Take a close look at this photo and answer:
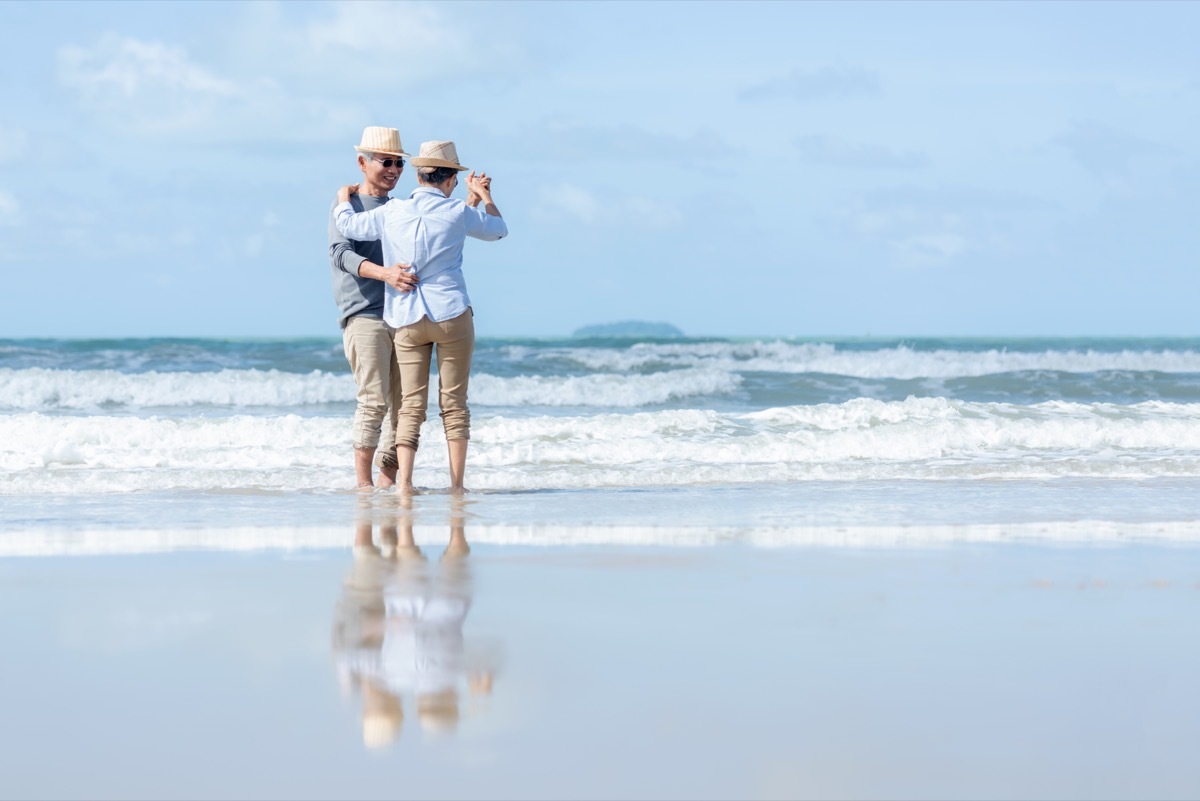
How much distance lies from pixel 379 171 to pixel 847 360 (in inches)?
830

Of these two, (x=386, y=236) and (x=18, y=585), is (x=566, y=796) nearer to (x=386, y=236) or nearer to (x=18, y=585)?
(x=18, y=585)

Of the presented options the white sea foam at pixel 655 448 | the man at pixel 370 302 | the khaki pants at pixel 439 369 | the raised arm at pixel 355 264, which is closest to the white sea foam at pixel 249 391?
the white sea foam at pixel 655 448

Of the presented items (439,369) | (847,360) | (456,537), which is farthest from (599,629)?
(847,360)

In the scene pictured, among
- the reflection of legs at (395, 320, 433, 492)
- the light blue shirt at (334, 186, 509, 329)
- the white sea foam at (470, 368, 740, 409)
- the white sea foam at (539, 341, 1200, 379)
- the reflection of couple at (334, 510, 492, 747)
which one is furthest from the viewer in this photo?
the white sea foam at (539, 341, 1200, 379)

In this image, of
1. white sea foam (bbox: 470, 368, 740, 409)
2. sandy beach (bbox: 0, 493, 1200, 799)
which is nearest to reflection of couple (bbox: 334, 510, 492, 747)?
sandy beach (bbox: 0, 493, 1200, 799)

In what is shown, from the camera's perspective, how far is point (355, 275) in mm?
6160

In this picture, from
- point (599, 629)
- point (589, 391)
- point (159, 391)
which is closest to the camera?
point (599, 629)

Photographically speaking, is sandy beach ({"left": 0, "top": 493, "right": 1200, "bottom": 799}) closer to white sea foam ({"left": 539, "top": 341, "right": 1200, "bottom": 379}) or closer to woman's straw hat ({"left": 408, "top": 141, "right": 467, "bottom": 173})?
woman's straw hat ({"left": 408, "top": 141, "right": 467, "bottom": 173})

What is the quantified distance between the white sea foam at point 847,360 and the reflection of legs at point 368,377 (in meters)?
15.4

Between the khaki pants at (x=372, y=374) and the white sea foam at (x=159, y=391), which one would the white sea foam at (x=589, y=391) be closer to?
the white sea foam at (x=159, y=391)

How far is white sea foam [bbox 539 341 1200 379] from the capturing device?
2325cm

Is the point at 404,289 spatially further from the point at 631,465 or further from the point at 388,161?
the point at 631,465

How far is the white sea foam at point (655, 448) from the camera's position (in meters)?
7.43

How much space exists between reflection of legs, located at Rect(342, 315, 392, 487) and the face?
0.67m
